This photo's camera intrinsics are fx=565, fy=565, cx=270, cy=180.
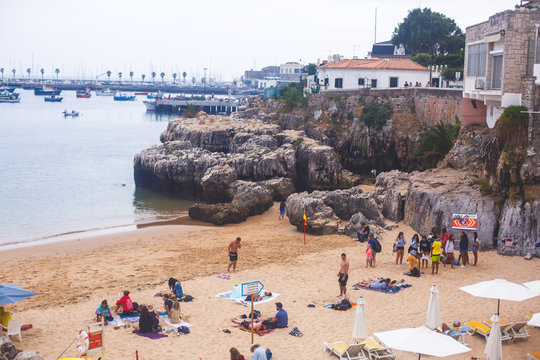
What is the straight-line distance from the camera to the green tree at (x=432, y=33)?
68.4 meters

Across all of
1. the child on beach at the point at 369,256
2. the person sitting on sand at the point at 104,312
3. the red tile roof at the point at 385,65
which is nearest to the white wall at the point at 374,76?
the red tile roof at the point at 385,65

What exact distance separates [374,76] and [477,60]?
25.1m

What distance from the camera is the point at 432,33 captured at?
228 ft

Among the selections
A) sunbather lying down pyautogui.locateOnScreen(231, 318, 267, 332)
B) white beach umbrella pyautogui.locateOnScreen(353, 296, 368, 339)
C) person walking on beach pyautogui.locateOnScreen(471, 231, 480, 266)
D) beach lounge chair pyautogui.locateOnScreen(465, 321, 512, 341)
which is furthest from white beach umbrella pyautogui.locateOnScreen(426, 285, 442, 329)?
person walking on beach pyautogui.locateOnScreen(471, 231, 480, 266)

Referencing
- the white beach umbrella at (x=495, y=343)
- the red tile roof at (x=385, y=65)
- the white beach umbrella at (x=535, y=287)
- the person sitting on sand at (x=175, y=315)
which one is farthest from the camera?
the red tile roof at (x=385, y=65)

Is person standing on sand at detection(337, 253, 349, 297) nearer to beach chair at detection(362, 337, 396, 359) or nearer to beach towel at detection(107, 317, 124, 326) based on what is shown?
beach chair at detection(362, 337, 396, 359)

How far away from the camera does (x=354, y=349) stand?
1191cm

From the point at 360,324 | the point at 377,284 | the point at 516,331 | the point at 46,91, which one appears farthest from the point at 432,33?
the point at 46,91

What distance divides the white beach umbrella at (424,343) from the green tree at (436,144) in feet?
68.6

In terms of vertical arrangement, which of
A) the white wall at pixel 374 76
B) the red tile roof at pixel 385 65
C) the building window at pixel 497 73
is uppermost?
the red tile roof at pixel 385 65

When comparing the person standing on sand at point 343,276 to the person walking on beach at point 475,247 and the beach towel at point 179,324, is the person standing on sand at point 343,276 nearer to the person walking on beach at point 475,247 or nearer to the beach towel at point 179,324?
the beach towel at point 179,324

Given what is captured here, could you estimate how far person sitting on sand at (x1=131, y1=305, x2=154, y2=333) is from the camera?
542 inches

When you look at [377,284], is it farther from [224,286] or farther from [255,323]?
[224,286]

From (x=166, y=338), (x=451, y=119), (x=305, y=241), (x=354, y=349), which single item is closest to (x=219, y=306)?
(x=166, y=338)
